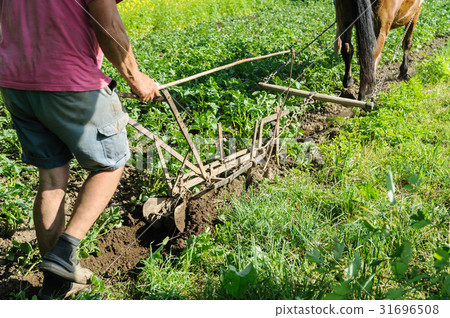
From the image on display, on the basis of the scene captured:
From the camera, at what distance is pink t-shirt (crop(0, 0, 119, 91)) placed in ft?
5.77

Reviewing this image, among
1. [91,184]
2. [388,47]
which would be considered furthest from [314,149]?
[388,47]

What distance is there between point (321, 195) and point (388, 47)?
5.46m

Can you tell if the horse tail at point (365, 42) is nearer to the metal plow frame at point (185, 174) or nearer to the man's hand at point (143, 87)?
the metal plow frame at point (185, 174)

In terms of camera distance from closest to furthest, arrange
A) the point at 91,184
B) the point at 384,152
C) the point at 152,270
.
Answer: the point at 91,184 < the point at 152,270 < the point at 384,152

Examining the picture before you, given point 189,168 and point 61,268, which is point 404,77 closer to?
point 189,168

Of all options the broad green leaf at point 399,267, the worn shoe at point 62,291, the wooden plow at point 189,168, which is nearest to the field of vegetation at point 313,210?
the broad green leaf at point 399,267

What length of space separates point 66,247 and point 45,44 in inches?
39.4

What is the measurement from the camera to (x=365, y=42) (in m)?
4.60

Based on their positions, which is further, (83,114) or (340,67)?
(340,67)

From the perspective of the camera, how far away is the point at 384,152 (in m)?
3.69

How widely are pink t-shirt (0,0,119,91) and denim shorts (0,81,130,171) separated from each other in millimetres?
62

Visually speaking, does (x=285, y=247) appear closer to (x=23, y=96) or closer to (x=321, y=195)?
(x=321, y=195)

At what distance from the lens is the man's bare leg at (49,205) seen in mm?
2061

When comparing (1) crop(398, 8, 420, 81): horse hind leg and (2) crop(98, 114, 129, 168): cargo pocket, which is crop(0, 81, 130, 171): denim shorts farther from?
(1) crop(398, 8, 420, 81): horse hind leg
